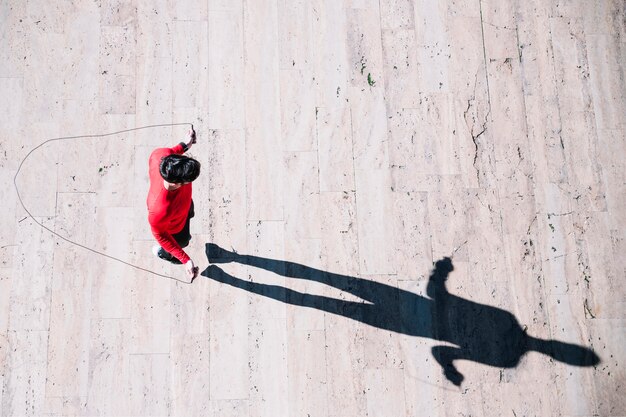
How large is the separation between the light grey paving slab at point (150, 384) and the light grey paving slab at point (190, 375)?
2.1 inches

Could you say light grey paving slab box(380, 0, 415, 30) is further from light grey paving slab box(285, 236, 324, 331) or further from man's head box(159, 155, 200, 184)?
man's head box(159, 155, 200, 184)

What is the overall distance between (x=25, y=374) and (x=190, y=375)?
4.71 feet

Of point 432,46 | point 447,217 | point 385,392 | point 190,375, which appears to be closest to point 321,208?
point 447,217

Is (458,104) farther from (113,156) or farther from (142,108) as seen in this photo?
(113,156)

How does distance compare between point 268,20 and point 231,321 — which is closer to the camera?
point 231,321

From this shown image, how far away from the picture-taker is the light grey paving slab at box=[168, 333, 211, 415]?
4270 mm

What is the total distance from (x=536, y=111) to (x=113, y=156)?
4277 millimetres

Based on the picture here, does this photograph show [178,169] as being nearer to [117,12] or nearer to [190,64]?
[190,64]

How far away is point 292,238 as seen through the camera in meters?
4.62

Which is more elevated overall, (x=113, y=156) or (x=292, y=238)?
(x=113, y=156)

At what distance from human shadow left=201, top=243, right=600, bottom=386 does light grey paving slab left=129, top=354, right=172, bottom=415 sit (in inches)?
35.1

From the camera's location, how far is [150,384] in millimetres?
4293

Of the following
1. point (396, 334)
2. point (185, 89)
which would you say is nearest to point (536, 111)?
point (396, 334)

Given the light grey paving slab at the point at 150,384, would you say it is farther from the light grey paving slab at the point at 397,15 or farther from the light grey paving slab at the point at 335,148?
the light grey paving slab at the point at 397,15
